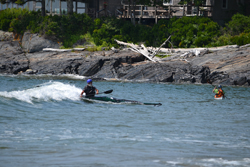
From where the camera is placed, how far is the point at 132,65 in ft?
110

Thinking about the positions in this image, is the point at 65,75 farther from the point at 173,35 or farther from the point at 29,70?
the point at 173,35

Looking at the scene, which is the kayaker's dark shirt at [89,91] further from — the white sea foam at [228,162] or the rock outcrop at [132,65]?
the rock outcrop at [132,65]

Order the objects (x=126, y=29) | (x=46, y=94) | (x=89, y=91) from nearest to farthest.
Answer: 1. (x=89, y=91)
2. (x=46, y=94)
3. (x=126, y=29)

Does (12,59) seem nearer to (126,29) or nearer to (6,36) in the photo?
(6,36)

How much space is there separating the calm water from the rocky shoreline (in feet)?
32.6

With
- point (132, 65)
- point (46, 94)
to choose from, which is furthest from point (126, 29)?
point (46, 94)

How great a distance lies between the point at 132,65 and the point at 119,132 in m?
22.7

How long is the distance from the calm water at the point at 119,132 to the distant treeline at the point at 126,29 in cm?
1713

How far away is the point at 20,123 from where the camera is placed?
11.8m

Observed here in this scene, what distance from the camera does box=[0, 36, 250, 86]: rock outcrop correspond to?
96.6 ft

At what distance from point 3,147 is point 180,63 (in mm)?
24520

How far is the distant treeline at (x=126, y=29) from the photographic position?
35812 millimetres

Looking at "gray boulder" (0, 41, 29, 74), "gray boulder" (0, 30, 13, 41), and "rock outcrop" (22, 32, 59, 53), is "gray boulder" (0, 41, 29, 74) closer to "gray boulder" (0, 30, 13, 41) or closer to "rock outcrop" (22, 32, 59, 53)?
"rock outcrop" (22, 32, 59, 53)

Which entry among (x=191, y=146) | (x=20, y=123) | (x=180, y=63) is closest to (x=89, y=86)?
(x=20, y=123)
